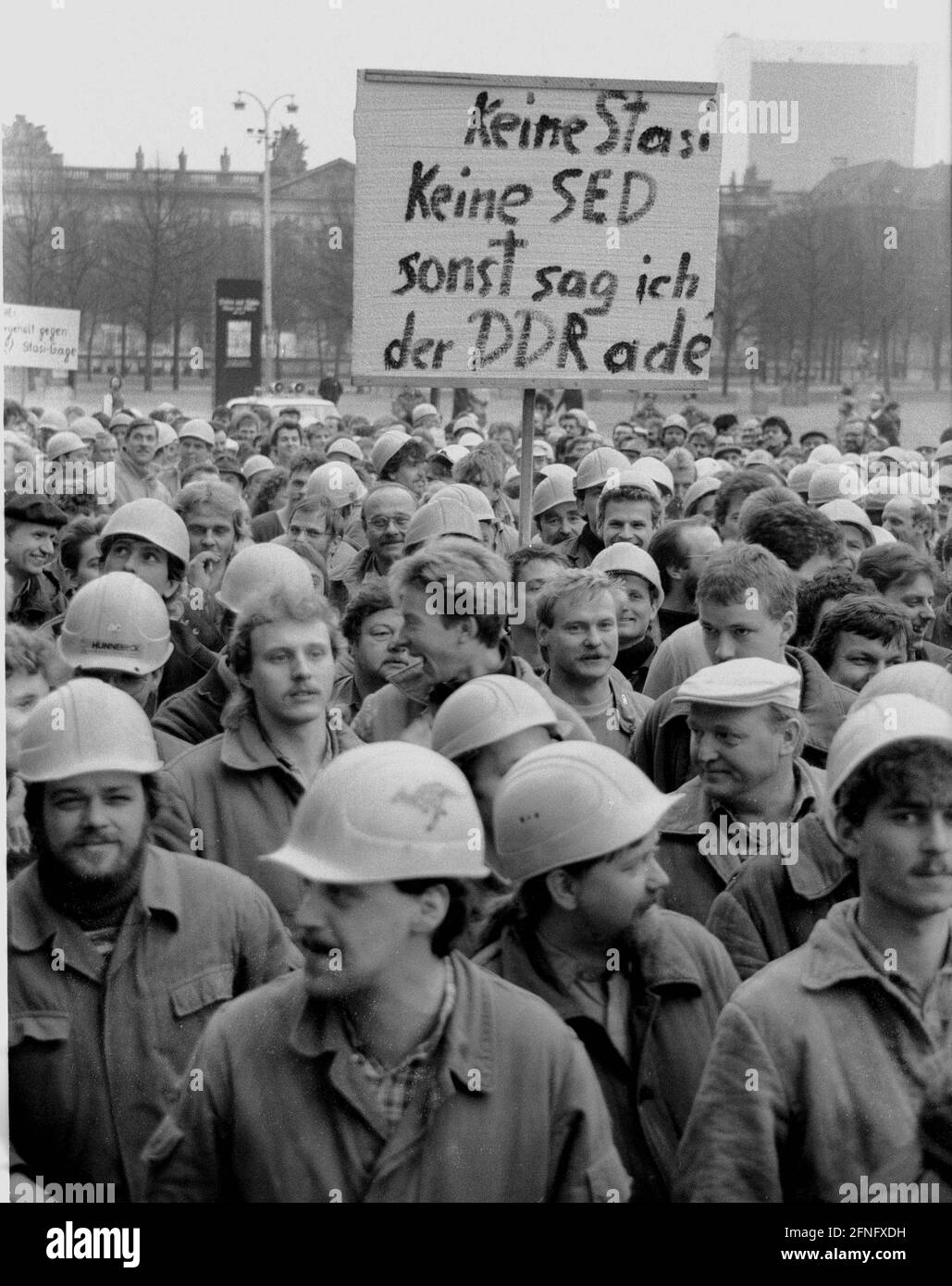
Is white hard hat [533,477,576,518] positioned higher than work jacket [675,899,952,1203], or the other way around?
white hard hat [533,477,576,518]

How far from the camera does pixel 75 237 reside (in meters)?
7.47

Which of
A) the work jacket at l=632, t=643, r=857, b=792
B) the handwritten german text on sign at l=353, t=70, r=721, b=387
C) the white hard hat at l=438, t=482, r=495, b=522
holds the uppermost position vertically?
the handwritten german text on sign at l=353, t=70, r=721, b=387

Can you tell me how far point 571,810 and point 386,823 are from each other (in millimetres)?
348

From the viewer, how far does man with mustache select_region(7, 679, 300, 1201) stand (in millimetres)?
3018

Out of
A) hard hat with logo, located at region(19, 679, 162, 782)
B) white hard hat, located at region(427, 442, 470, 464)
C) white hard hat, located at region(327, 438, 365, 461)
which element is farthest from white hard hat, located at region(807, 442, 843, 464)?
hard hat with logo, located at region(19, 679, 162, 782)

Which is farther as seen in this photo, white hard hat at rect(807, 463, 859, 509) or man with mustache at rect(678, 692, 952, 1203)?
white hard hat at rect(807, 463, 859, 509)

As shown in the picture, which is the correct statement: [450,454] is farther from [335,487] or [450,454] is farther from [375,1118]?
[375,1118]

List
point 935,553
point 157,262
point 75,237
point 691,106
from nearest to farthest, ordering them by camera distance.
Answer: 1. point 691,106
2. point 935,553
3. point 75,237
4. point 157,262

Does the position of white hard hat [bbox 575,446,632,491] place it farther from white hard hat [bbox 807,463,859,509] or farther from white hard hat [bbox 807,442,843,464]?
white hard hat [bbox 807,442,843,464]

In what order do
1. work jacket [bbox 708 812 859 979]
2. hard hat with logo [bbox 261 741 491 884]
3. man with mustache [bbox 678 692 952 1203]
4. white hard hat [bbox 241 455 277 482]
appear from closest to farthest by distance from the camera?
hard hat with logo [bbox 261 741 491 884], man with mustache [bbox 678 692 952 1203], work jacket [bbox 708 812 859 979], white hard hat [bbox 241 455 277 482]

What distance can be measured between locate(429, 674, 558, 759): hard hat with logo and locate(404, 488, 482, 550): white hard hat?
84.7 inches

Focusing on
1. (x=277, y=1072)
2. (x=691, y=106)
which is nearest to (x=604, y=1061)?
(x=277, y=1072)
